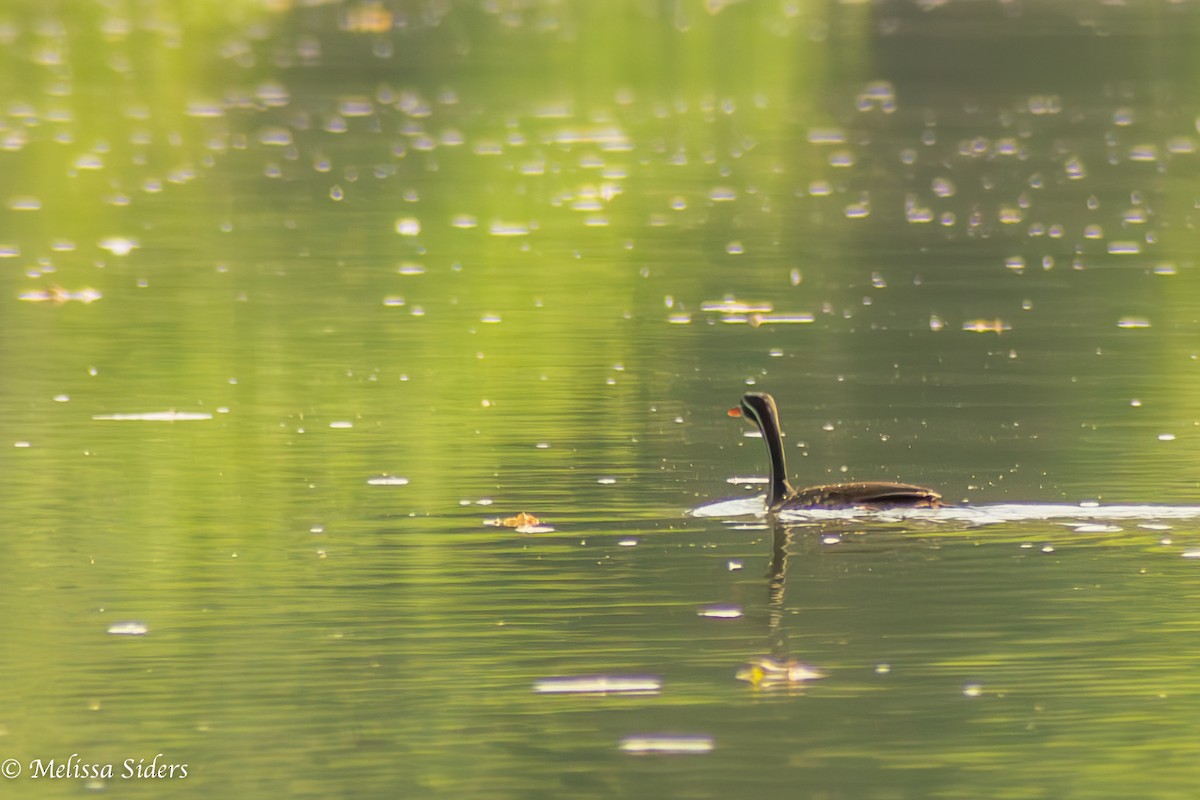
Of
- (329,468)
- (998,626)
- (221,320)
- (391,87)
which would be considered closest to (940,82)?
(391,87)

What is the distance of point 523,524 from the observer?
41.8ft

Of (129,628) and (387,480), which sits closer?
(129,628)

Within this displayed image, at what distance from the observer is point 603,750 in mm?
9070

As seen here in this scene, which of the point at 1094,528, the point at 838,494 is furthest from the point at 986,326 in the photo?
the point at 1094,528

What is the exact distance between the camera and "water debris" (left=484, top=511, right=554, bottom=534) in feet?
41.4

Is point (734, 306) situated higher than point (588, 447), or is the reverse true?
point (588, 447)

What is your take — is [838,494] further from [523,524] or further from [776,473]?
[523,524]

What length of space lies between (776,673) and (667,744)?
1.04 m

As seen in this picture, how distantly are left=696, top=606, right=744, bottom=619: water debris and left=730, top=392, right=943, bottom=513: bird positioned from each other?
6.23 feet

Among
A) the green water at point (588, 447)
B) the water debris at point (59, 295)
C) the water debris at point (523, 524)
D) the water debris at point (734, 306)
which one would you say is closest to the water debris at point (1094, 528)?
the green water at point (588, 447)

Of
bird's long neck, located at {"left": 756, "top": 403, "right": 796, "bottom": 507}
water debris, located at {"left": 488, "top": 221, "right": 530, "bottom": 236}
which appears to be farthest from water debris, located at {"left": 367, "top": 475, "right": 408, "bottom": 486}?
water debris, located at {"left": 488, "top": 221, "right": 530, "bottom": 236}

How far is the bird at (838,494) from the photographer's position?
12727 mm

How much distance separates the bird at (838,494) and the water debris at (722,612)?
190cm

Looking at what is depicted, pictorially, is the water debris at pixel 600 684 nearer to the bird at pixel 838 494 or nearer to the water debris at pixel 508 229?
the bird at pixel 838 494
